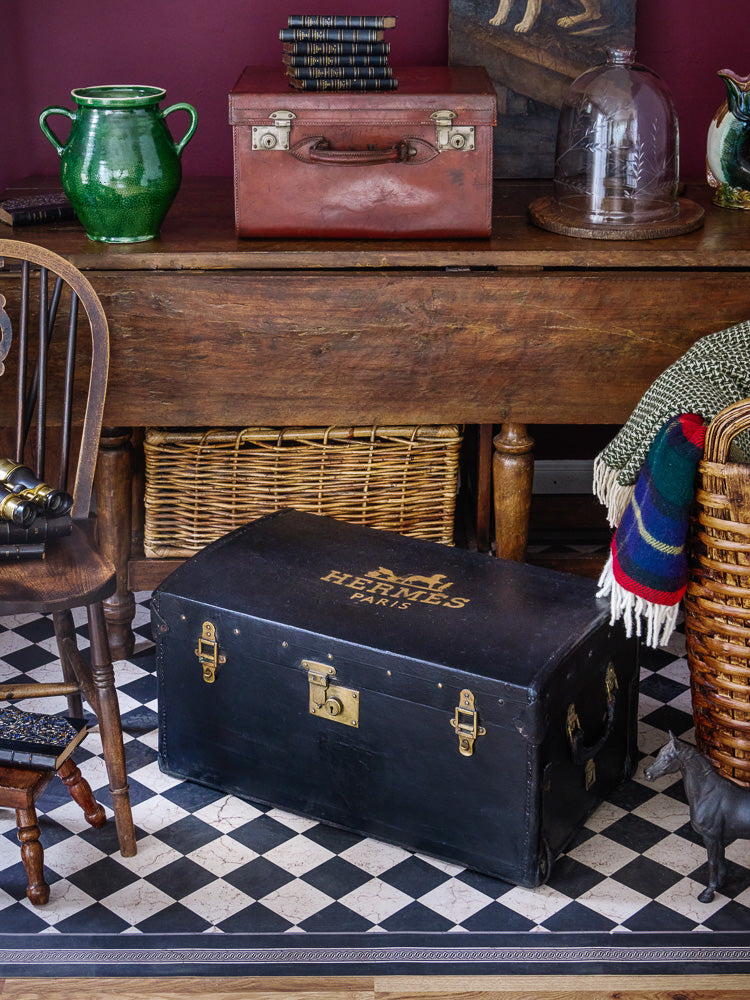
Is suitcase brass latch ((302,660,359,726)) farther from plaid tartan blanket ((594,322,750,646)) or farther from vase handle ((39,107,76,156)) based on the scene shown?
vase handle ((39,107,76,156))

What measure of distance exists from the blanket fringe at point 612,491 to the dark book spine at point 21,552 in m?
1.01

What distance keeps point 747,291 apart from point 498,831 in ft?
3.88

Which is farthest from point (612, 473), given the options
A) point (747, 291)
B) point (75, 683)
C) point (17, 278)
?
point (17, 278)

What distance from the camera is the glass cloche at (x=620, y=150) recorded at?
8.81ft

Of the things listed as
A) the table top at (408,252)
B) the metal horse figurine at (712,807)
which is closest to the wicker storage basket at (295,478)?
the table top at (408,252)

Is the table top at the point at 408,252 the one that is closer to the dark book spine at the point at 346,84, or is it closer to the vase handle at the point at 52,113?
the vase handle at the point at 52,113

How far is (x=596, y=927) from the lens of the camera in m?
1.99

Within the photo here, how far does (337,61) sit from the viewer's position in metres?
2.51

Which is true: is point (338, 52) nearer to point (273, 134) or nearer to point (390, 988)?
point (273, 134)

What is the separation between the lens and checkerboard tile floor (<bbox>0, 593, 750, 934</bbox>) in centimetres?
201

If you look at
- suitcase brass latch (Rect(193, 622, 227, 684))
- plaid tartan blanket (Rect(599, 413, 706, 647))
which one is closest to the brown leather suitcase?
plaid tartan blanket (Rect(599, 413, 706, 647))

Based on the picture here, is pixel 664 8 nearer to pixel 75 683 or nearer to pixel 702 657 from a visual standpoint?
pixel 702 657

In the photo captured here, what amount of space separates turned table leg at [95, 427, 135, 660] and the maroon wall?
3.03ft

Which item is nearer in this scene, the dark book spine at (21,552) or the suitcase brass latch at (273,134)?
the dark book spine at (21,552)
